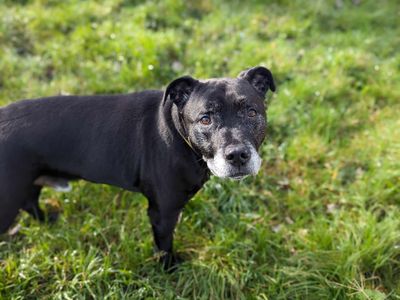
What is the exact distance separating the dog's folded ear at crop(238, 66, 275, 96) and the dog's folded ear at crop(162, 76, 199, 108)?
1.29ft

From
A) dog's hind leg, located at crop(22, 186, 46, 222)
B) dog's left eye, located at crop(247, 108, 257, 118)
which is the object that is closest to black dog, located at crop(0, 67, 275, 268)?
dog's left eye, located at crop(247, 108, 257, 118)

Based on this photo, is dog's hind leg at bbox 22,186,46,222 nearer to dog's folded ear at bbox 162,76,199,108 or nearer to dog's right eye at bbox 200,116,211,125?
dog's folded ear at bbox 162,76,199,108

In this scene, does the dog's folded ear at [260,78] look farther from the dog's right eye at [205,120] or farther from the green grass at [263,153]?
the green grass at [263,153]

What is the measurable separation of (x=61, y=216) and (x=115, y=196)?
50 centimetres

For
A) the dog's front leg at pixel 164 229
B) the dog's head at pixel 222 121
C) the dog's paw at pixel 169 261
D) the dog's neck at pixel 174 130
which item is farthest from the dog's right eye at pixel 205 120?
the dog's paw at pixel 169 261

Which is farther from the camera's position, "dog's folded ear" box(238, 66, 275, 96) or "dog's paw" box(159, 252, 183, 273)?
"dog's paw" box(159, 252, 183, 273)

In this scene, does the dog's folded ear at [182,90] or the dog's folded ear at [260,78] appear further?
the dog's folded ear at [260,78]

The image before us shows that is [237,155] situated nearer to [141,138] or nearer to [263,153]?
[141,138]

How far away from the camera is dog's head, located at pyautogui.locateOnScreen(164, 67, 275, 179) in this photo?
8.68 ft

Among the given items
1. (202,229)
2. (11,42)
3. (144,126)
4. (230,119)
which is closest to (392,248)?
(202,229)

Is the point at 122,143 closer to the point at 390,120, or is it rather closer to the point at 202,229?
the point at 202,229

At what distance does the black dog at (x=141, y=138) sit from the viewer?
2.79 meters

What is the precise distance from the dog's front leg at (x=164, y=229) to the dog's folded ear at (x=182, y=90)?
804 millimetres

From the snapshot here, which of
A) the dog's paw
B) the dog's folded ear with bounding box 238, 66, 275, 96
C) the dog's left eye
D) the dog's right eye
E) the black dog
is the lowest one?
the dog's paw
